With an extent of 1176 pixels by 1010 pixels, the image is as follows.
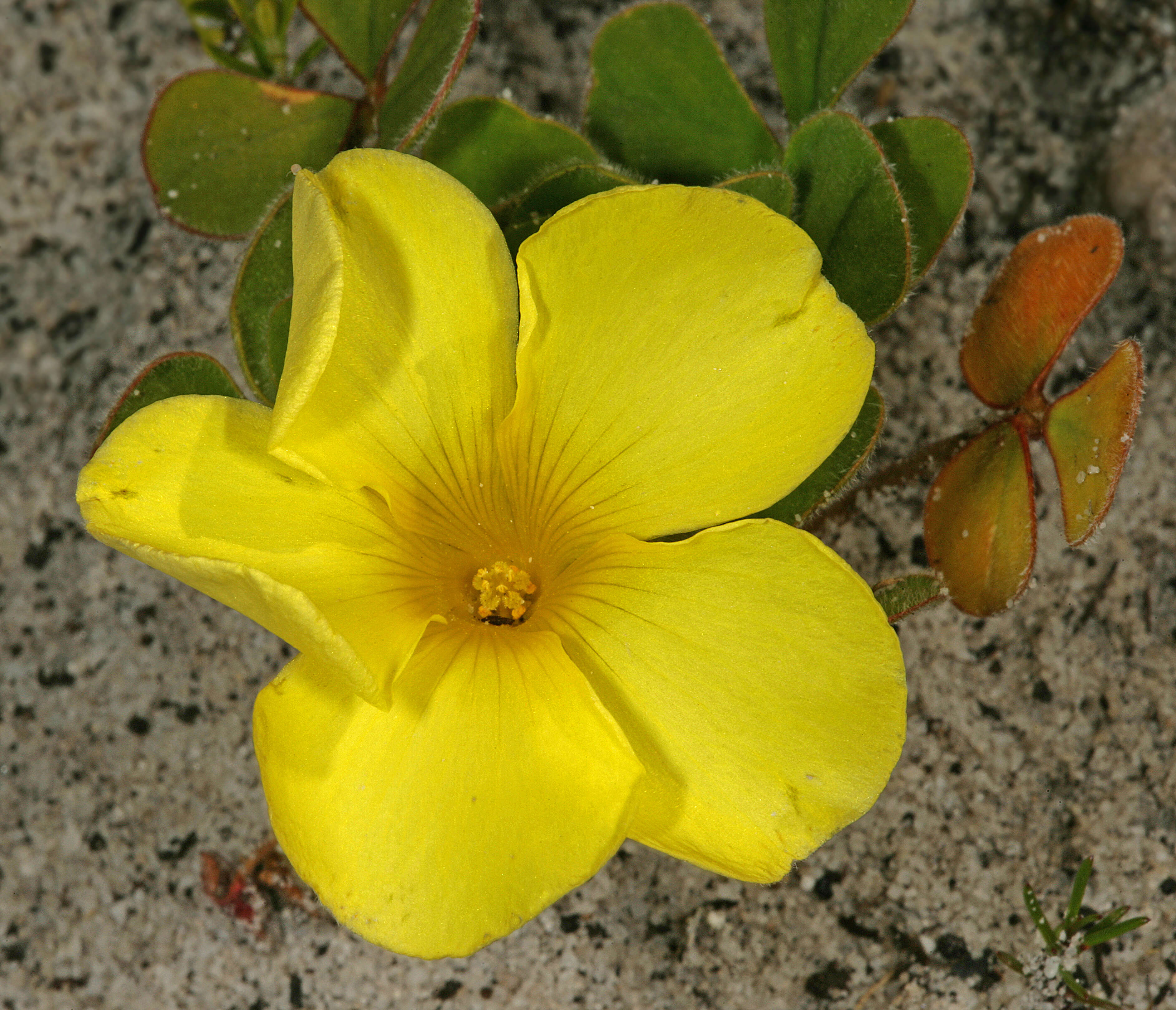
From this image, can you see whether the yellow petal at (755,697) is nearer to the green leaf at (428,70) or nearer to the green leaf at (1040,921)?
the green leaf at (1040,921)

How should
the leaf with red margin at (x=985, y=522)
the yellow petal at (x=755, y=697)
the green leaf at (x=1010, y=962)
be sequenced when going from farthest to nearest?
the green leaf at (x=1010, y=962) → the leaf with red margin at (x=985, y=522) → the yellow petal at (x=755, y=697)

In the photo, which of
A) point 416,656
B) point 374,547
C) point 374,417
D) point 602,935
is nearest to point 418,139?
point 374,417

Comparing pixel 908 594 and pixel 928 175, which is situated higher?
pixel 928 175

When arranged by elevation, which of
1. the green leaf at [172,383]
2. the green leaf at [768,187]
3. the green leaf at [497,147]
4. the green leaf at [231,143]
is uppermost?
the green leaf at [768,187]

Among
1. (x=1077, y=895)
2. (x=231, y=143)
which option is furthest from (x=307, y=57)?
(x=1077, y=895)

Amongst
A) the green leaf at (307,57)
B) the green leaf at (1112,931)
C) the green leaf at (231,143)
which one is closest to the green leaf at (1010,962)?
the green leaf at (1112,931)

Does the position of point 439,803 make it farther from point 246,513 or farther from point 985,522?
point 985,522

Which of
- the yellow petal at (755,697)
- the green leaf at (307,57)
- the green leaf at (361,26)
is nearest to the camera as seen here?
the yellow petal at (755,697)

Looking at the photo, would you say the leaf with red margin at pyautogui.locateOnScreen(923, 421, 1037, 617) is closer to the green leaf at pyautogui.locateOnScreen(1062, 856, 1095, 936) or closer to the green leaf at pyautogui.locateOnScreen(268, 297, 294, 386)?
the green leaf at pyautogui.locateOnScreen(1062, 856, 1095, 936)
